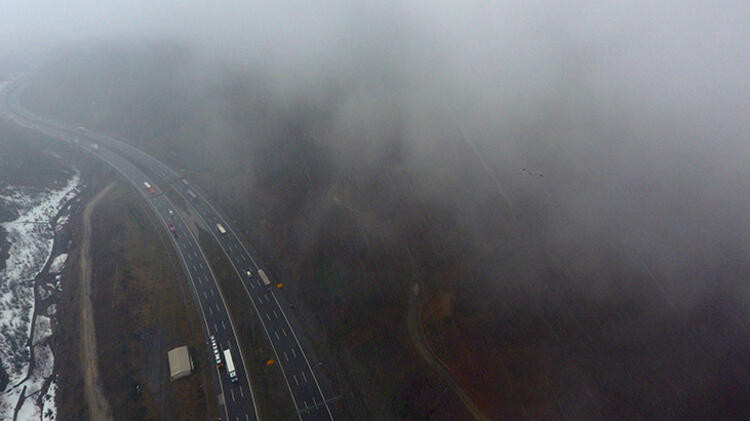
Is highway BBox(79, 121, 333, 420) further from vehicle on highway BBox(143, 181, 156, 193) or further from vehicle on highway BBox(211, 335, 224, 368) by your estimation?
vehicle on highway BBox(211, 335, 224, 368)

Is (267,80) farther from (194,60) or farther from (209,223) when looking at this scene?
(209,223)

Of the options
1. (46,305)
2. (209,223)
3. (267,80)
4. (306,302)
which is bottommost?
(306,302)

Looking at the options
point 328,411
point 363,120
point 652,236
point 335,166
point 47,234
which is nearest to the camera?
point 328,411

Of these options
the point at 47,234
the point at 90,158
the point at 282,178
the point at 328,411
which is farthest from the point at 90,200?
the point at 328,411

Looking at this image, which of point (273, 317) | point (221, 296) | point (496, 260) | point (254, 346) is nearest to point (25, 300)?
point (221, 296)

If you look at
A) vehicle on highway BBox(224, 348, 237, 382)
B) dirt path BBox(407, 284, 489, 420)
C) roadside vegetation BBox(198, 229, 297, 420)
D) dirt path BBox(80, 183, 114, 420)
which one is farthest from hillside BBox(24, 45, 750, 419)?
dirt path BBox(80, 183, 114, 420)

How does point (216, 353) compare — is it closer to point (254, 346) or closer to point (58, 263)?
point (254, 346)

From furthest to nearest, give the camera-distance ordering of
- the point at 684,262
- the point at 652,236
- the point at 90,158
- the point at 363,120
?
the point at 90,158 < the point at 363,120 < the point at 652,236 < the point at 684,262

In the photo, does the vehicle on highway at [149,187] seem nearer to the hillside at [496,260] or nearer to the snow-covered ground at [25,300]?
the hillside at [496,260]

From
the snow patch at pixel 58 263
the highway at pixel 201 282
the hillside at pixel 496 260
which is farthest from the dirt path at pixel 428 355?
the snow patch at pixel 58 263
